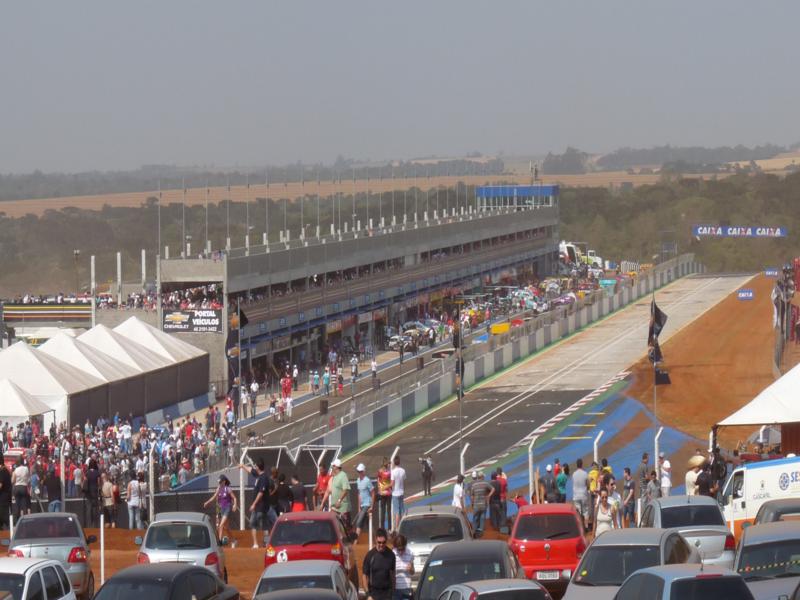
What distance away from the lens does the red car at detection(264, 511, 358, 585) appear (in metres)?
19.4

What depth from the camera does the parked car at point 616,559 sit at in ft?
53.5

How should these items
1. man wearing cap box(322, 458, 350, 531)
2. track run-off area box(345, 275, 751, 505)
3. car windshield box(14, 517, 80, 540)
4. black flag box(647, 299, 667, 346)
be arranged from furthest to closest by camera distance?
track run-off area box(345, 275, 751, 505)
black flag box(647, 299, 667, 346)
man wearing cap box(322, 458, 350, 531)
car windshield box(14, 517, 80, 540)

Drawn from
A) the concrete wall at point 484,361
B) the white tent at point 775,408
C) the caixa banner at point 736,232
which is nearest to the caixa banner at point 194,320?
the concrete wall at point 484,361

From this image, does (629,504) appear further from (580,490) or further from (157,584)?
(157,584)

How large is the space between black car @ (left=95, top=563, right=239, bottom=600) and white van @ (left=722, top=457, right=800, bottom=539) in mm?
10960

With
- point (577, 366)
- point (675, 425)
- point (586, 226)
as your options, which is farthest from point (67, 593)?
point (586, 226)

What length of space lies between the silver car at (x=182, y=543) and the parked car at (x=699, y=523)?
6039 mm

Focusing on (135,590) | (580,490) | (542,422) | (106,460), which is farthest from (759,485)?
(542,422)

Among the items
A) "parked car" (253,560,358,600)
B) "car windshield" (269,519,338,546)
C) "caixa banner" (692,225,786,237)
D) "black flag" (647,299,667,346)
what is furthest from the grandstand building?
"parked car" (253,560,358,600)

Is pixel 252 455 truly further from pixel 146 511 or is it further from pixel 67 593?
pixel 67 593

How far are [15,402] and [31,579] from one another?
1163 inches

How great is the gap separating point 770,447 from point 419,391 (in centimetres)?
2321

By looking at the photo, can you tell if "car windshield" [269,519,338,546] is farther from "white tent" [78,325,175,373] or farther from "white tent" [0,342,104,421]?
"white tent" [78,325,175,373]

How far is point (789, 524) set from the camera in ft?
55.3
